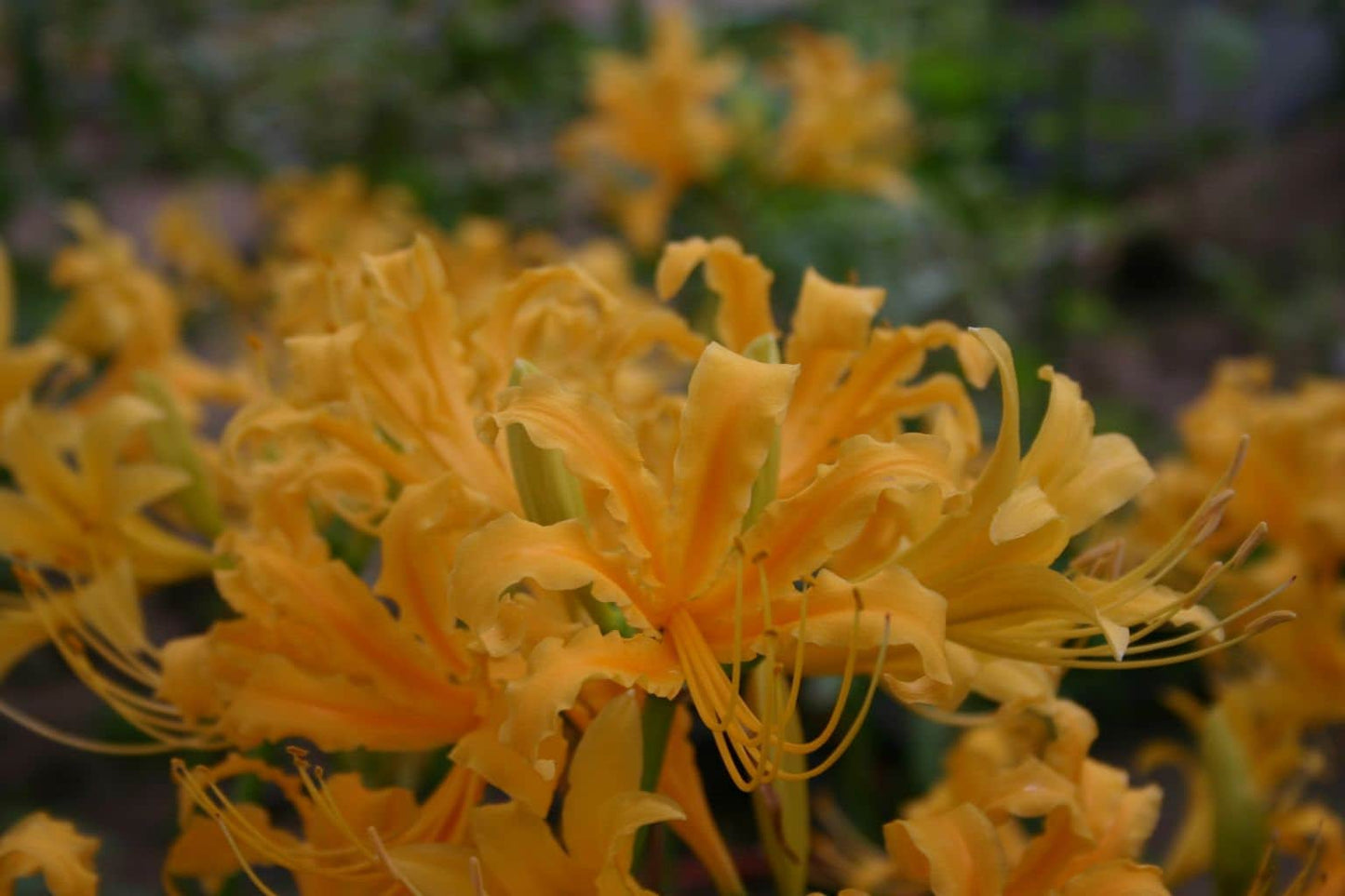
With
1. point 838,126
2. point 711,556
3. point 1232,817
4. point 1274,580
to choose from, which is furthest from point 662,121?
point 711,556

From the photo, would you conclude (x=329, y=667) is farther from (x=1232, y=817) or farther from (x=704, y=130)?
(x=704, y=130)

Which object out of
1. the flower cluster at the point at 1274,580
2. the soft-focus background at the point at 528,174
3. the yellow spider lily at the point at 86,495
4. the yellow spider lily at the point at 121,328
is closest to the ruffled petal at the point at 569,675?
the yellow spider lily at the point at 86,495

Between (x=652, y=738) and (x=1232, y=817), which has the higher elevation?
(x=652, y=738)

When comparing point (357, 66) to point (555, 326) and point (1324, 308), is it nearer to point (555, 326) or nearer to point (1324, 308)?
point (555, 326)

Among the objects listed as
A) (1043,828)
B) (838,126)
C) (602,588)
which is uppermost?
(602,588)

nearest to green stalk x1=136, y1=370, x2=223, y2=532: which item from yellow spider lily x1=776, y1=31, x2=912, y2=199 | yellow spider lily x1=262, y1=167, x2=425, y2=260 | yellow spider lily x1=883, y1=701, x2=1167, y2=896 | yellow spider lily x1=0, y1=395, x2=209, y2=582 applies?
yellow spider lily x1=0, y1=395, x2=209, y2=582

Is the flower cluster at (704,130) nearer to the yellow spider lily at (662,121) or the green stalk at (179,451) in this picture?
the yellow spider lily at (662,121)

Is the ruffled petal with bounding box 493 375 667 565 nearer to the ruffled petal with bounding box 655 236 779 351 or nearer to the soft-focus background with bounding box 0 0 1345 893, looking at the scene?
the ruffled petal with bounding box 655 236 779 351

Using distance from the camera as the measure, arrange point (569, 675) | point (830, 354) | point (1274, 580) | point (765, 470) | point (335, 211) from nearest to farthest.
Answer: point (569, 675)
point (765, 470)
point (830, 354)
point (1274, 580)
point (335, 211)
